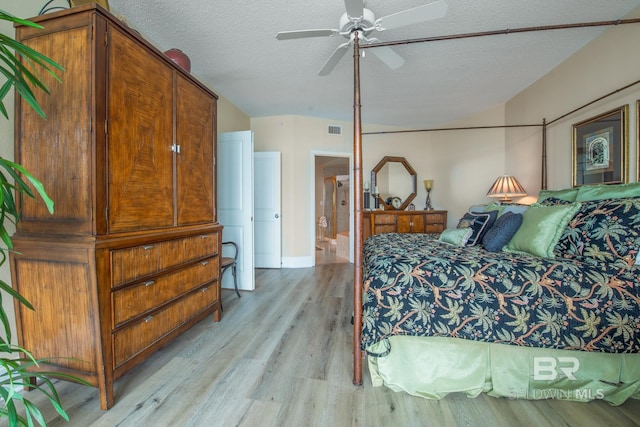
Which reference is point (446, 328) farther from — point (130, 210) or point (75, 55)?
point (75, 55)

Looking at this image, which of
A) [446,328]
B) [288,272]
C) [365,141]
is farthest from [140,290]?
[365,141]

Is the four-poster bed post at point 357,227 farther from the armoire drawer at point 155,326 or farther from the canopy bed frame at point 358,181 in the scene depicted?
the armoire drawer at point 155,326

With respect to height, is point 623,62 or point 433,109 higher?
point 433,109

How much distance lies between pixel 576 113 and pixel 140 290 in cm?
400

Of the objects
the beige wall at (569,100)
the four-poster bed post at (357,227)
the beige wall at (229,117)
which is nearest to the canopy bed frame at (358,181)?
the four-poster bed post at (357,227)

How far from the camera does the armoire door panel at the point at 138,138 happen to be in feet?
4.84

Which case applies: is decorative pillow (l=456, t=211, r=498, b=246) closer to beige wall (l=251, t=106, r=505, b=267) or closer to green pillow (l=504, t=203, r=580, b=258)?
green pillow (l=504, t=203, r=580, b=258)

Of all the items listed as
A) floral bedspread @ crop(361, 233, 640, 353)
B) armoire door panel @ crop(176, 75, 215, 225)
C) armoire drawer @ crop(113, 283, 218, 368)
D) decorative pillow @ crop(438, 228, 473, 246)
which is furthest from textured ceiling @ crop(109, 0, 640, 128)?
armoire drawer @ crop(113, 283, 218, 368)

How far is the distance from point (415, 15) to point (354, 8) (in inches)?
15.1

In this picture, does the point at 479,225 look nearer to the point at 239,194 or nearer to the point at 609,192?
the point at 609,192

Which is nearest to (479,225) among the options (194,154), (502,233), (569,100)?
(502,233)

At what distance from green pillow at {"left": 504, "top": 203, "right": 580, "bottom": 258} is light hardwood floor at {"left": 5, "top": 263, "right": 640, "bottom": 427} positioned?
85 centimetres

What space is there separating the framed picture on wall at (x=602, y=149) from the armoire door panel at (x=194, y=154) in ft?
11.3

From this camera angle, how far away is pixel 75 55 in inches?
54.7
